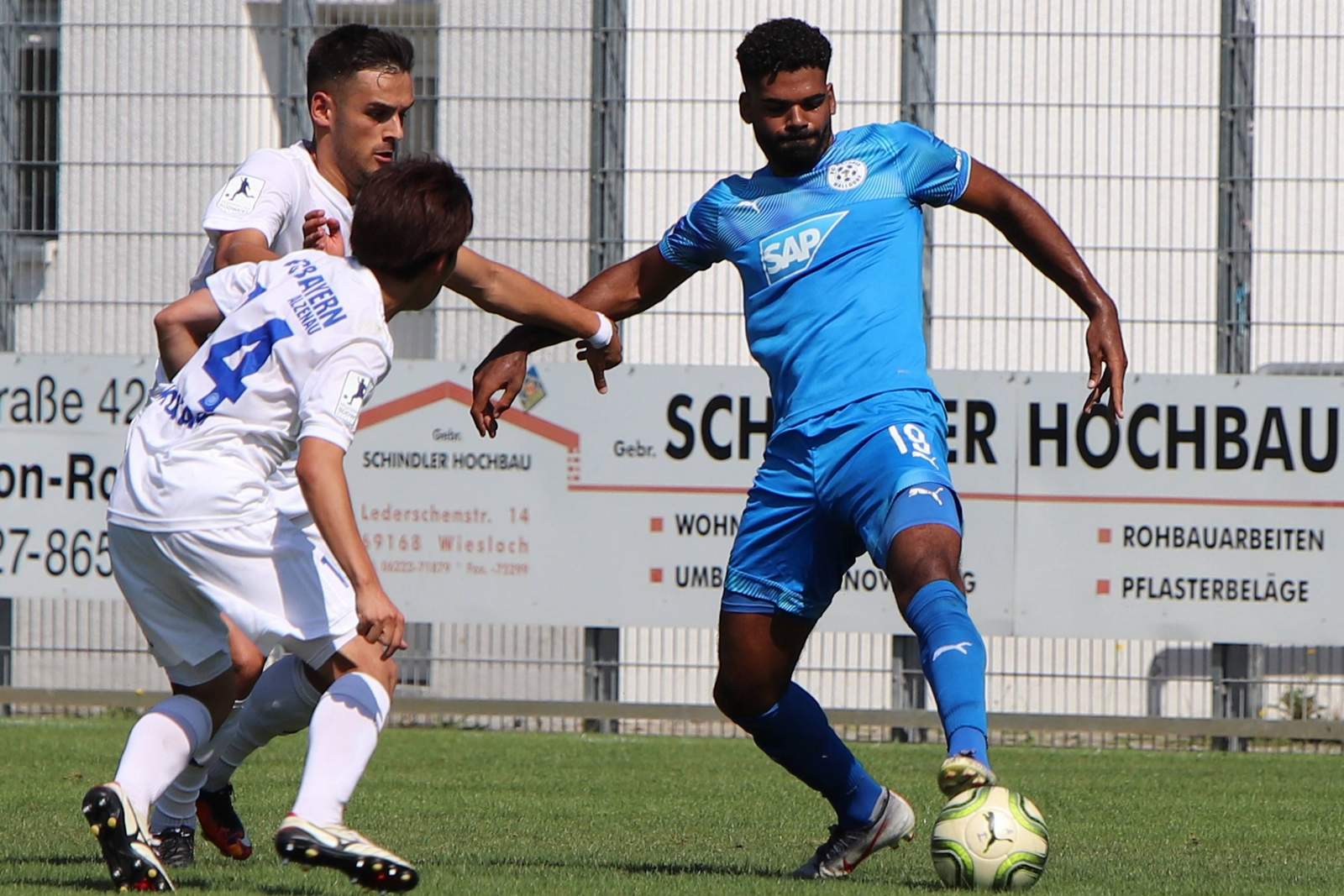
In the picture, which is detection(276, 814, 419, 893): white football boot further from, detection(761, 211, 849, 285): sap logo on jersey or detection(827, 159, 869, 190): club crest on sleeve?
detection(827, 159, 869, 190): club crest on sleeve

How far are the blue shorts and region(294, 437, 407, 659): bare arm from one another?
1.56 meters

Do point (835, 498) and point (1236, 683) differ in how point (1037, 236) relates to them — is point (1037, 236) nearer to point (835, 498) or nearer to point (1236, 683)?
point (835, 498)

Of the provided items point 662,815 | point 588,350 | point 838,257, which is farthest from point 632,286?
point 662,815

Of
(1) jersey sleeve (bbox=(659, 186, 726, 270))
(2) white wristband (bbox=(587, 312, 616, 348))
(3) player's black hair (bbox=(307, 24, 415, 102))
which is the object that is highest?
(3) player's black hair (bbox=(307, 24, 415, 102))

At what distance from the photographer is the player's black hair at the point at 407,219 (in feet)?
14.4

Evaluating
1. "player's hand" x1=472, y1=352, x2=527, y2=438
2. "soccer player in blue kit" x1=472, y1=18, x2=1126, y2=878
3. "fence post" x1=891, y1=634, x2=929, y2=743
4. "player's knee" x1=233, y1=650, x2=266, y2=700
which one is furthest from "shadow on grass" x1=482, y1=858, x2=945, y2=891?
"fence post" x1=891, y1=634, x2=929, y2=743

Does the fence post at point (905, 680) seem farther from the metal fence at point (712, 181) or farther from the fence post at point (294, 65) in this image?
the fence post at point (294, 65)

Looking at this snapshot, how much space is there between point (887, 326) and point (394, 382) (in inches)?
238

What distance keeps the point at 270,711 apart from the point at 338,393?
4.31ft

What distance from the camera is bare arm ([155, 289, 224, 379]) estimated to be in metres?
4.82

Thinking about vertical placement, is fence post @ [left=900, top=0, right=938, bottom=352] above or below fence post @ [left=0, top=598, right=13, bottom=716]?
above

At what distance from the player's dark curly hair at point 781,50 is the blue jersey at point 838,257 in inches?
11.4

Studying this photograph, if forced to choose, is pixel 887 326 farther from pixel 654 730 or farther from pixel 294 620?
pixel 654 730

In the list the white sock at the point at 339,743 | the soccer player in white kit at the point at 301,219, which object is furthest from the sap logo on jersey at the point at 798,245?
the white sock at the point at 339,743
